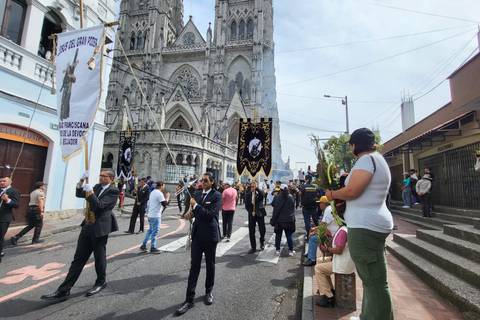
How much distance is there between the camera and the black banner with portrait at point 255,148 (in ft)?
27.8

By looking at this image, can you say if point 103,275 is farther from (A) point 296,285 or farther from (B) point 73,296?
(A) point 296,285

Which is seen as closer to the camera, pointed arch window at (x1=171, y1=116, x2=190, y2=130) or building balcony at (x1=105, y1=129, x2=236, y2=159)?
building balcony at (x1=105, y1=129, x2=236, y2=159)

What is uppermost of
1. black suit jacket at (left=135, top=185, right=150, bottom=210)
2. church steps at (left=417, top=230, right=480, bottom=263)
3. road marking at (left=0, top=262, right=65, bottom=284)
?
black suit jacket at (left=135, top=185, right=150, bottom=210)

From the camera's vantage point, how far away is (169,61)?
4400 cm

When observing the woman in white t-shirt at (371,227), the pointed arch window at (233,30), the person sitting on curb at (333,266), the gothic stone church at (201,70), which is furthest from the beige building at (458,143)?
the pointed arch window at (233,30)

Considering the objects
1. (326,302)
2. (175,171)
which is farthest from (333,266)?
(175,171)

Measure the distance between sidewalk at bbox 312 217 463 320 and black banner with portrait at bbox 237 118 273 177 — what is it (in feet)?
14.8

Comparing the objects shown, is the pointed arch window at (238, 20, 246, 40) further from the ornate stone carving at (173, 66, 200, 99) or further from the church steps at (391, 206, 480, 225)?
the church steps at (391, 206, 480, 225)

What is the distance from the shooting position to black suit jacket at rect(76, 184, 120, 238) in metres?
3.80

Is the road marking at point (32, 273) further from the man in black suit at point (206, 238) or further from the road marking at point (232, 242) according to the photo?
the road marking at point (232, 242)

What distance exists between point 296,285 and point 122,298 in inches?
112

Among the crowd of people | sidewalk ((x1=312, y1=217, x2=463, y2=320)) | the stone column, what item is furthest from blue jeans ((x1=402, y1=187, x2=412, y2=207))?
the stone column

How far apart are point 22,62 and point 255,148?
8.33 m

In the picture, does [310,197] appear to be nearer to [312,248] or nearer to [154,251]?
[312,248]
